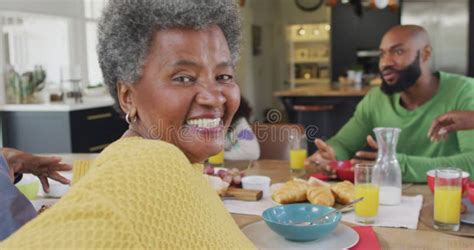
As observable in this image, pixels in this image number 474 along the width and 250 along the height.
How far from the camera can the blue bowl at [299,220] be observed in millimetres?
1075

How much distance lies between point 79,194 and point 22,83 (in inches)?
167

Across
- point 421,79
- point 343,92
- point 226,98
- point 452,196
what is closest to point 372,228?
point 452,196

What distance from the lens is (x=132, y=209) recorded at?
38 centimetres

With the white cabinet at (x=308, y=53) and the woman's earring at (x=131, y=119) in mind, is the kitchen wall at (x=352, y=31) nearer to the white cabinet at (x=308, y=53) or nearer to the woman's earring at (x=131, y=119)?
the white cabinet at (x=308, y=53)

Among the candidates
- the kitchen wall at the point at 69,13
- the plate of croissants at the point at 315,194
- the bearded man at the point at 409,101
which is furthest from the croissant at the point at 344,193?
the kitchen wall at the point at 69,13

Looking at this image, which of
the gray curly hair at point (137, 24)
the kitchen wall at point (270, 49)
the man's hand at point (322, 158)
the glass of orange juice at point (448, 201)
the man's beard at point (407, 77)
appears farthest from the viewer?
the kitchen wall at point (270, 49)

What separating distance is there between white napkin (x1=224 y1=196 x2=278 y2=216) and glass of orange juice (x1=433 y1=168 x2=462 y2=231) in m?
0.45

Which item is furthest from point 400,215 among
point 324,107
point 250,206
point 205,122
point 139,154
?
point 324,107

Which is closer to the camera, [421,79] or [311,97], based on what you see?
[421,79]

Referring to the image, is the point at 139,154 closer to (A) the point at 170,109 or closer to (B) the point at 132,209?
(B) the point at 132,209

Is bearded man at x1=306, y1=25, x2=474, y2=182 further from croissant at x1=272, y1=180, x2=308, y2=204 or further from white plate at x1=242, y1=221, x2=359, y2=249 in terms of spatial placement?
white plate at x1=242, y1=221, x2=359, y2=249

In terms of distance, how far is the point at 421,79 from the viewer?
221cm

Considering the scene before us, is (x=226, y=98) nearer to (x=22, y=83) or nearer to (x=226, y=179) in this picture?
(x=226, y=179)

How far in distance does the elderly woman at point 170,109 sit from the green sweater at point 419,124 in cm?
129
